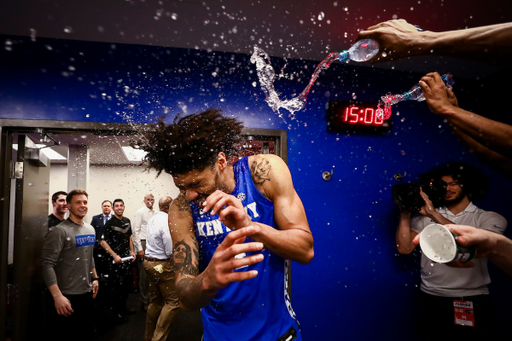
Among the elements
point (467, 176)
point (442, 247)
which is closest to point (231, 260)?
point (442, 247)

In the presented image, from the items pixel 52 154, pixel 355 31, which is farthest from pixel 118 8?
pixel 52 154

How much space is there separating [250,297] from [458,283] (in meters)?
1.88

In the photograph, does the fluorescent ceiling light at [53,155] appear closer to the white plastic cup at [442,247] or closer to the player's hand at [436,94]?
the player's hand at [436,94]

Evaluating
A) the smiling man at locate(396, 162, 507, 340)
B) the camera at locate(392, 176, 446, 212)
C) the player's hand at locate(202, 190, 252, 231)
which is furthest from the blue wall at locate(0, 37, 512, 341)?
the player's hand at locate(202, 190, 252, 231)

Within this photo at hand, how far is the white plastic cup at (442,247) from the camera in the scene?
2.72 ft

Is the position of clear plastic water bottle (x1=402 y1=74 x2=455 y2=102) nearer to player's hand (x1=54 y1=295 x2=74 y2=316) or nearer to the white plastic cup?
the white plastic cup

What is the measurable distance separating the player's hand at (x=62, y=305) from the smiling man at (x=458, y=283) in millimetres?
3210

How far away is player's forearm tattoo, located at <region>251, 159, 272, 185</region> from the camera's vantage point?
5.15ft

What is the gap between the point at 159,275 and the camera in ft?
10.2

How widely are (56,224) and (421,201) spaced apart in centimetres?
362

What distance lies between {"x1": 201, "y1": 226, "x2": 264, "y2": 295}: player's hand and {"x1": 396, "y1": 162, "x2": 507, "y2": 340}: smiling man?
6.50 feet

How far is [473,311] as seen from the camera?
225 cm

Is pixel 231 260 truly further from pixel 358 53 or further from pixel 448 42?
pixel 358 53

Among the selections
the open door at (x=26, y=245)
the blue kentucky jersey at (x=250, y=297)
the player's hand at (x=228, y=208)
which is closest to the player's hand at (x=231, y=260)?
the player's hand at (x=228, y=208)
